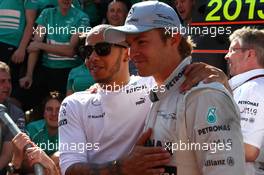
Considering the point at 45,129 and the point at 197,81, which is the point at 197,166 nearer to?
the point at 197,81

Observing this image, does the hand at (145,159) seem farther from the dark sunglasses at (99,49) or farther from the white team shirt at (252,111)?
the white team shirt at (252,111)

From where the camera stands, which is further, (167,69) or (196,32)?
(196,32)

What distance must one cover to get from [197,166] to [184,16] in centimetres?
420

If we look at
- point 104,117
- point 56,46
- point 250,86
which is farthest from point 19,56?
point 104,117

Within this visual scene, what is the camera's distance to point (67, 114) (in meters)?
3.24

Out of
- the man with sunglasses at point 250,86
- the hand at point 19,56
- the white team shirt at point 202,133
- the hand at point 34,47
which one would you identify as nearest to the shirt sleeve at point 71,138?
the white team shirt at point 202,133

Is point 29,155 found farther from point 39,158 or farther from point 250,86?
point 250,86

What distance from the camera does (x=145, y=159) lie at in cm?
278

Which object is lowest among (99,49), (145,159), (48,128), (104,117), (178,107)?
(48,128)

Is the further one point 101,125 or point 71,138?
point 101,125

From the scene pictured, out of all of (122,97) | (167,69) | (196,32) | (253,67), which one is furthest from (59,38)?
(167,69)

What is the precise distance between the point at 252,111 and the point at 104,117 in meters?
1.19

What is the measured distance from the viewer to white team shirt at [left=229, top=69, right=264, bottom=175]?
3990mm

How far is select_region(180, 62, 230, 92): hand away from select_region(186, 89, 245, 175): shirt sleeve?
125 mm
